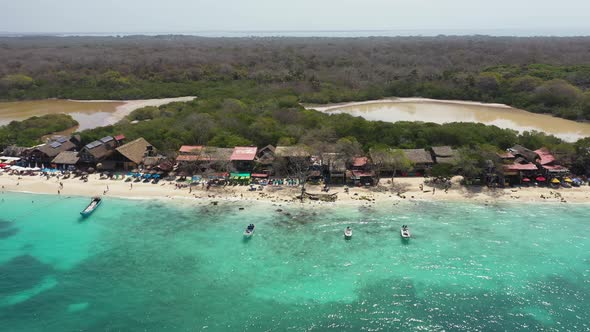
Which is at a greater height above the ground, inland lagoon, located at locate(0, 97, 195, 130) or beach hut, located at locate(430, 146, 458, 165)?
beach hut, located at locate(430, 146, 458, 165)

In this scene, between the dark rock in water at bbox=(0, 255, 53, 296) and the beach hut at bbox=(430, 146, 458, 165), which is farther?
the beach hut at bbox=(430, 146, 458, 165)

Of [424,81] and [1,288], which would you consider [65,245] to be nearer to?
[1,288]

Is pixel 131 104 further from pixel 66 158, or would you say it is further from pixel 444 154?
pixel 444 154

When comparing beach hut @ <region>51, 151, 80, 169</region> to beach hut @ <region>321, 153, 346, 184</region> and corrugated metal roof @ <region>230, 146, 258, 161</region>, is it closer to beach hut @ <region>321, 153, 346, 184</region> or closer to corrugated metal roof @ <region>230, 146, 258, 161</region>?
corrugated metal roof @ <region>230, 146, 258, 161</region>

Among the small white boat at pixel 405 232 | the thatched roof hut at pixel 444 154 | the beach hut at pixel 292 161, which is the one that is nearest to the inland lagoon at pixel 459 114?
the thatched roof hut at pixel 444 154

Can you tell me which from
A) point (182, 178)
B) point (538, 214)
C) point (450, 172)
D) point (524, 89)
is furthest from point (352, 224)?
point (524, 89)

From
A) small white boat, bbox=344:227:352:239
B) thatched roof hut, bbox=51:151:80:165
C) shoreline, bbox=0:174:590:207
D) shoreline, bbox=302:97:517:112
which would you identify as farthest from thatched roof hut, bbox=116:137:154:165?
shoreline, bbox=302:97:517:112
